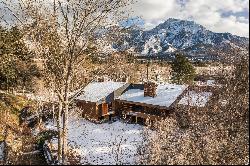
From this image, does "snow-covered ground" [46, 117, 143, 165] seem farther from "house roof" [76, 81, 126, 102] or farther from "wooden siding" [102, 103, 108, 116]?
"house roof" [76, 81, 126, 102]

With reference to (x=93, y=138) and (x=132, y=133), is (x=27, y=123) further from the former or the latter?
(x=132, y=133)

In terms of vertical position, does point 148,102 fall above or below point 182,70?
below

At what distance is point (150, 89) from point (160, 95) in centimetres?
148

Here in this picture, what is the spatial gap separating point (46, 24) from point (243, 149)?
15671 millimetres

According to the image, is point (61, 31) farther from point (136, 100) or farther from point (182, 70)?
point (182, 70)

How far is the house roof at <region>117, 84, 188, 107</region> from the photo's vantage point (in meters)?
40.0

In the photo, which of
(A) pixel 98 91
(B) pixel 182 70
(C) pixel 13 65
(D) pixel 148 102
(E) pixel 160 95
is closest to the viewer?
(D) pixel 148 102

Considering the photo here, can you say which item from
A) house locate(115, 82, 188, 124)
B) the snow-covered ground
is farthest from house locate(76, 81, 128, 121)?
the snow-covered ground

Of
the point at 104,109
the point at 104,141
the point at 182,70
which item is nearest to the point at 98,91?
the point at 104,109

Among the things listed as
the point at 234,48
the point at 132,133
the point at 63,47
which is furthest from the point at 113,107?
the point at 234,48

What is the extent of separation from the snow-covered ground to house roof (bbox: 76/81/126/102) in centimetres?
322

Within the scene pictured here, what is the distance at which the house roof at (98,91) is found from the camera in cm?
4359

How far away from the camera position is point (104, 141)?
1340 inches

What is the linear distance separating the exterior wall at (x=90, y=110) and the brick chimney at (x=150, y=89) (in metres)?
6.73
